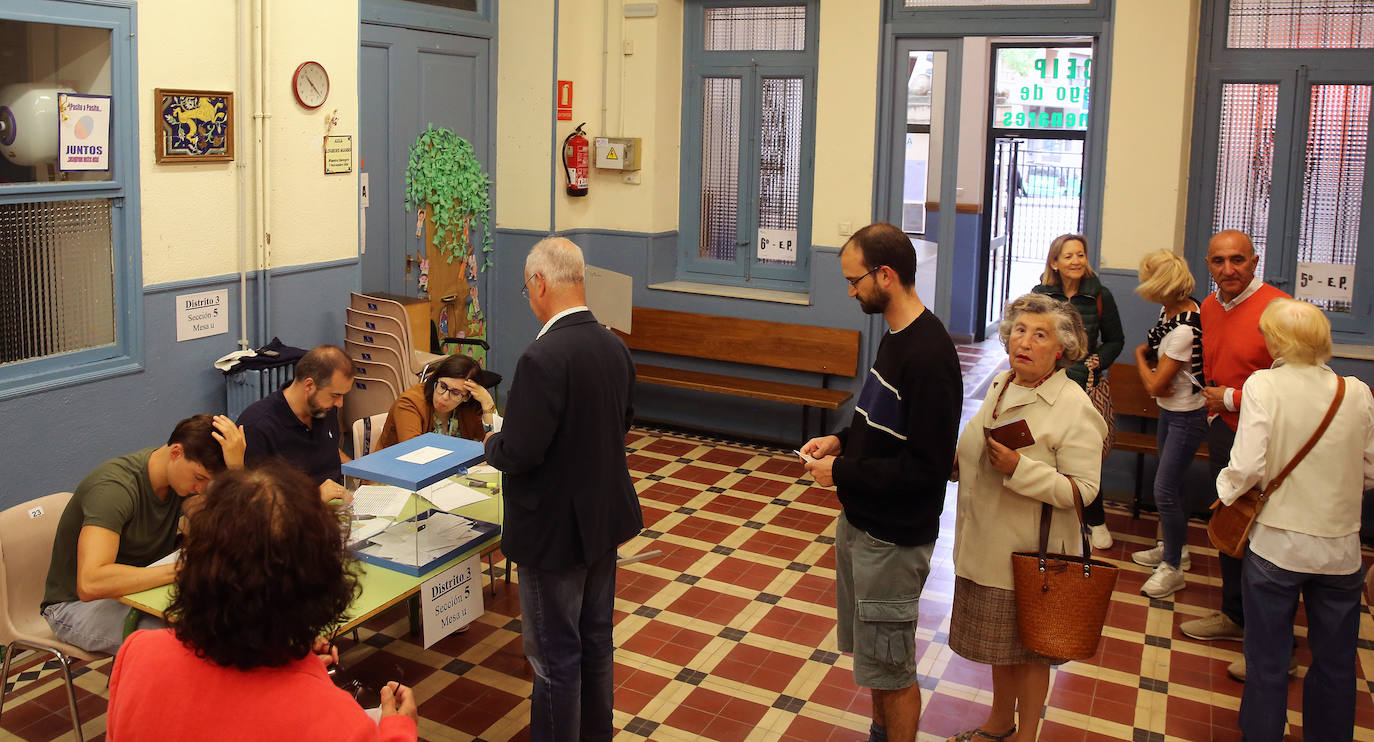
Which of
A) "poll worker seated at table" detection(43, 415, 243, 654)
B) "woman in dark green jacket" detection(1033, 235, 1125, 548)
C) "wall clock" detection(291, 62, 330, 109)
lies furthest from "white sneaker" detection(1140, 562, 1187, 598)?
"wall clock" detection(291, 62, 330, 109)

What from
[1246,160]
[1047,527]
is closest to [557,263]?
[1047,527]

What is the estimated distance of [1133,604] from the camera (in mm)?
5398

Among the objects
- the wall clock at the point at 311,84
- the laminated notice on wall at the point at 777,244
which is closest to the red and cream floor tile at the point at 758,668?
the wall clock at the point at 311,84

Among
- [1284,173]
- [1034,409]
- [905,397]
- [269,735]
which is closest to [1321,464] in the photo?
[1034,409]

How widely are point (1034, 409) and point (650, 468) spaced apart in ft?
13.8

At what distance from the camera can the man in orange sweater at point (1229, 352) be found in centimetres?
459

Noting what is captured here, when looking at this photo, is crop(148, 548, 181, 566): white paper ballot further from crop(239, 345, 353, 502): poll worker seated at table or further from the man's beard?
the man's beard

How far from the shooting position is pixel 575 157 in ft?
26.6

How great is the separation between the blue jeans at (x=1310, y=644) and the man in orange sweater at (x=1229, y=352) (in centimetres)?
79

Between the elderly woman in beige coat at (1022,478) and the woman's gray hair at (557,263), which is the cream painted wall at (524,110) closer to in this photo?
the woman's gray hair at (557,263)

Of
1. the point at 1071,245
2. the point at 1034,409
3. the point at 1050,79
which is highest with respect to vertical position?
the point at 1050,79

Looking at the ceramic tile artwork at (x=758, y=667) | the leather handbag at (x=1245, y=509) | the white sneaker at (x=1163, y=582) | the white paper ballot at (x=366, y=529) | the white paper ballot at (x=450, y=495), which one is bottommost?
the ceramic tile artwork at (x=758, y=667)

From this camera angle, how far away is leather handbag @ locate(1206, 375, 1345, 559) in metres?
3.53

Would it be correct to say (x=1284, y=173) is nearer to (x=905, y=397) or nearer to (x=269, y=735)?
(x=905, y=397)
